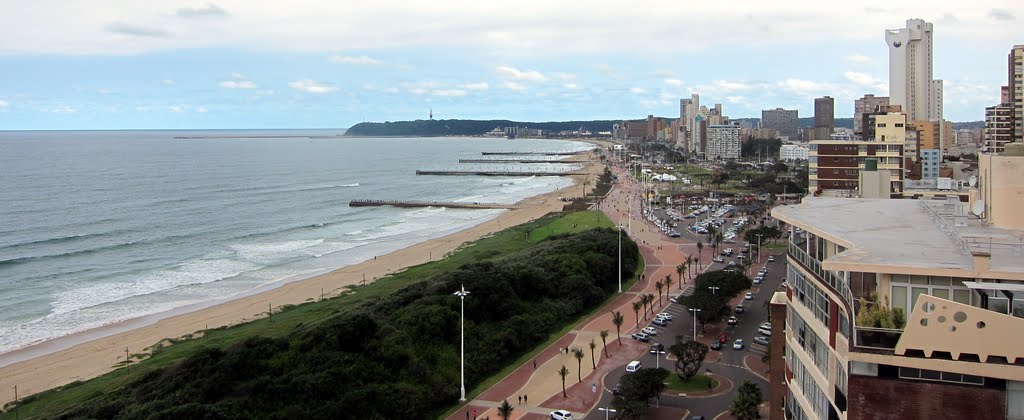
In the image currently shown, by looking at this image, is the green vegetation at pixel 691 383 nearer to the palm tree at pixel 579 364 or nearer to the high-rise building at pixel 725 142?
the palm tree at pixel 579 364

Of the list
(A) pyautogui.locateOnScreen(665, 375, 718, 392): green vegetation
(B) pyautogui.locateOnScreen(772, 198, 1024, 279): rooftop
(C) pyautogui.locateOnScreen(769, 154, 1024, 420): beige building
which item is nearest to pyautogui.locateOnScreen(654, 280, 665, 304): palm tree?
(A) pyautogui.locateOnScreen(665, 375, 718, 392): green vegetation

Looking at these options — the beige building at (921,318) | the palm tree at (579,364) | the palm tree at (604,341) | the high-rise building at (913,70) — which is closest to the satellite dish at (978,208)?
the beige building at (921,318)

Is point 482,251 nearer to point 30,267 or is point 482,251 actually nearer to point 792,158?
point 30,267

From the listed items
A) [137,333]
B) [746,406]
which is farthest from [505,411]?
[137,333]

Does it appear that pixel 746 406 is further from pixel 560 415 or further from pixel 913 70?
pixel 913 70

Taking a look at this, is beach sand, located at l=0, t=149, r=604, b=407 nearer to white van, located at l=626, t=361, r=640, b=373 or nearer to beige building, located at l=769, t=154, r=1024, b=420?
white van, located at l=626, t=361, r=640, b=373

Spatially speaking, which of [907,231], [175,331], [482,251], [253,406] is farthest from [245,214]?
[907,231]
